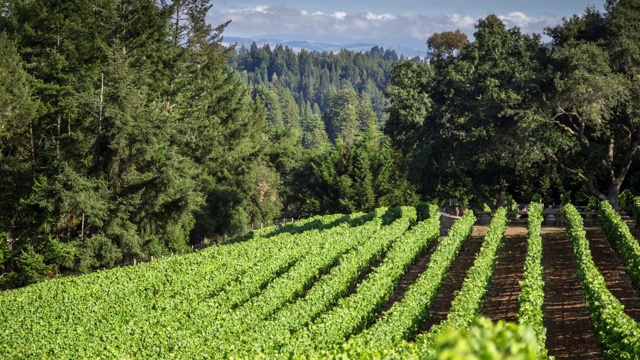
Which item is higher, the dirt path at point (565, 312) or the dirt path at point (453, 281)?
the dirt path at point (565, 312)

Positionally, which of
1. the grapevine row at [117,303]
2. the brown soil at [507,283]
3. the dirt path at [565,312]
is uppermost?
the dirt path at [565,312]

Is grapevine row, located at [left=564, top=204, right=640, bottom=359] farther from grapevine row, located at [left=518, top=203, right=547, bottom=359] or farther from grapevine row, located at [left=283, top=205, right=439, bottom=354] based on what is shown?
grapevine row, located at [left=283, top=205, right=439, bottom=354]

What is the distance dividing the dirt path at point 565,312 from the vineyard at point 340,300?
0.19ft

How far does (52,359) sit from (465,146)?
89.7 feet

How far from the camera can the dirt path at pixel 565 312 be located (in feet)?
58.3

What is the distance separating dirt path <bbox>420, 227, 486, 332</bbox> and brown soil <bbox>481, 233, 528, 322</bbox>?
1292 mm

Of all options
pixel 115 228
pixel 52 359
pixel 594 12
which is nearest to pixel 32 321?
pixel 52 359

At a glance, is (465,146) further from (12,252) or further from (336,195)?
(12,252)

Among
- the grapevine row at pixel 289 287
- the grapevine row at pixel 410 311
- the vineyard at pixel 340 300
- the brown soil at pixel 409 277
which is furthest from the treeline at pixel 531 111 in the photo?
the grapevine row at pixel 410 311

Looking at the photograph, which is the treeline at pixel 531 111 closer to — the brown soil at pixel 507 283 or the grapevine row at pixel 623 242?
the grapevine row at pixel 623 242

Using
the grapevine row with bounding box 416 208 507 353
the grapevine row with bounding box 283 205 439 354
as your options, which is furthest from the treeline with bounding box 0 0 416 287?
the grapevine row with bounding box 416 208 507 353

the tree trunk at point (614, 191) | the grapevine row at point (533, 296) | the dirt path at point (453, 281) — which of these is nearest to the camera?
the grapevine row at point (533, 296)

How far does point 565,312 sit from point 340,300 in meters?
7.68

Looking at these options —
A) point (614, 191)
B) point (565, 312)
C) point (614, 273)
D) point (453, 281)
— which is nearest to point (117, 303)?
point (453, 281)
